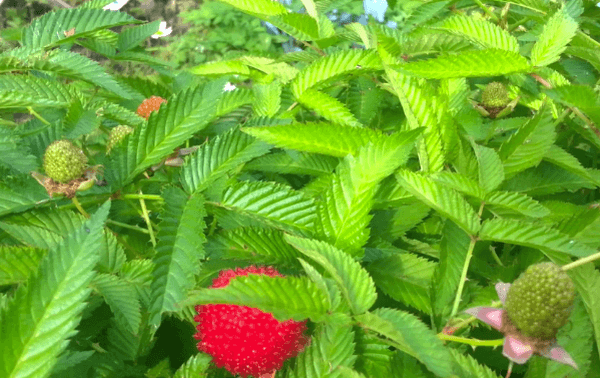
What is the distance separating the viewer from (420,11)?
3.85 ft

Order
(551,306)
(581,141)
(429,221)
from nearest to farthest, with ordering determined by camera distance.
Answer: (551,306), (429,221), (581,141)

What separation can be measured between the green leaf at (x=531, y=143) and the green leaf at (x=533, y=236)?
0.16m

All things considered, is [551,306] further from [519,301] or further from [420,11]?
[420,11]

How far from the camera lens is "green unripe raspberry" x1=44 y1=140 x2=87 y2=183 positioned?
697 mm

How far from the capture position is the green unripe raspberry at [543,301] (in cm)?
50

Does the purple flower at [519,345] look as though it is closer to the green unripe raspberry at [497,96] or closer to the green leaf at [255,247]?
the green leaf at [255,247]

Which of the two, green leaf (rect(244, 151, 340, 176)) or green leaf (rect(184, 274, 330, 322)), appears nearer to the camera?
green leaf (rect(184, 274, 330, 322))

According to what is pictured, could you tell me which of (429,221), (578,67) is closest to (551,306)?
(429,221)

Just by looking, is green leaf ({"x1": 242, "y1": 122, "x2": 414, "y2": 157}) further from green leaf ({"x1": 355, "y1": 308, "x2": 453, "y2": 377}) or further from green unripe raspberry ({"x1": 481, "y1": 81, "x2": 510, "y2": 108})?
green unripe raspberry ({"x1": 481, "y1": 81, "x2": 510, "y2": 108})

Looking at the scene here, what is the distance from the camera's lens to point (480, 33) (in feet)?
2.98

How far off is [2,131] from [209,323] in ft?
1.38

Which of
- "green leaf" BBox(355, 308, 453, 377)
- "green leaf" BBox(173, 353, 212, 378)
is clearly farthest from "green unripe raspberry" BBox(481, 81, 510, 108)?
"green leaf" BBox(173, 353, 212, 378)

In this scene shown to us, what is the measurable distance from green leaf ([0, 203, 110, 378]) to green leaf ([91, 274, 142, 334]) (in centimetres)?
13

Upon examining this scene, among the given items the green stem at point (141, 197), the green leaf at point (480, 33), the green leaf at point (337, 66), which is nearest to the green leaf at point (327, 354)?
the green stem at point (141, 197)
